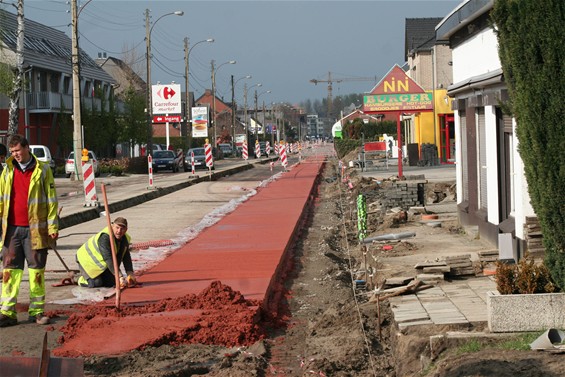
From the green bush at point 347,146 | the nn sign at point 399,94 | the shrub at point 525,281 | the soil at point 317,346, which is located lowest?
the soil at point 317,346

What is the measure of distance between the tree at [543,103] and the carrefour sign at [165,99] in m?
67.4

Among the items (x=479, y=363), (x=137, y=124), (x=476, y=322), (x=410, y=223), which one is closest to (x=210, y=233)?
(x=410, y=223)

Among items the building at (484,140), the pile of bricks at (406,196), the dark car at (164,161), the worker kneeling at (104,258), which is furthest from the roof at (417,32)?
the worker kneeling at (104,258)

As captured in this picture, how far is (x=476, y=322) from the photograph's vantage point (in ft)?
28.2

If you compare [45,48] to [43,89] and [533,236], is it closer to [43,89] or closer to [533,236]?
[43,89]

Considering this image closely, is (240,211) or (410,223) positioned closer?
(410,223)

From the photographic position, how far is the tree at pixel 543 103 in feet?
26.1

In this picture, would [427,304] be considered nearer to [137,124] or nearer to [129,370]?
[129,370]

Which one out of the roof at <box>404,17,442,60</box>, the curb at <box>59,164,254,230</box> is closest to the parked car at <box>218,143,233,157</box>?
the roof at <box>404,17,442,60</box>

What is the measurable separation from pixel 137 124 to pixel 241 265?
2174 inches

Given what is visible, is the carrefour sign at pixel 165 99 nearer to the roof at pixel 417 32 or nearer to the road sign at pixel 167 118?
the road sign at pixel 167 118

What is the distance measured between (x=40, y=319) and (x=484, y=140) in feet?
29.5

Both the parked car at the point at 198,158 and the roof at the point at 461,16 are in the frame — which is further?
the parked car at the point at 198,158

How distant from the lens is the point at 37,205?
993 cm
